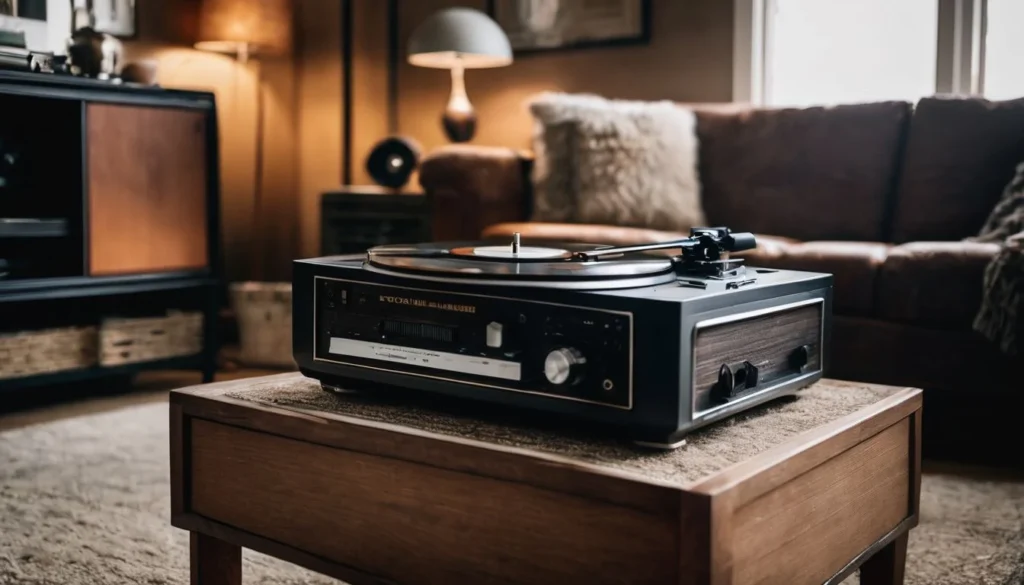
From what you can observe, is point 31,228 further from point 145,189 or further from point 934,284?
point 934,284

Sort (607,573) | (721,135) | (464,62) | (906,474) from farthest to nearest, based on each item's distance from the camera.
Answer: (464,62), (721,135), (906,474), (607,573)

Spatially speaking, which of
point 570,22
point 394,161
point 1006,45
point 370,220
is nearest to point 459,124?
point 394,161

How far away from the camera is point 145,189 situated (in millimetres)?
3123

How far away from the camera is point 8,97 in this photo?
9.07 feet

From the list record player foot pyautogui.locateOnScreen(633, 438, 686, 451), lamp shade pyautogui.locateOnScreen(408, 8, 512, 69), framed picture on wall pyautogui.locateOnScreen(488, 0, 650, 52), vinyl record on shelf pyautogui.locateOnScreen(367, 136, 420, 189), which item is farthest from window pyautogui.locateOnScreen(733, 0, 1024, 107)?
record player foot pyautogui.locateOnScreen(633, 438, 686, 451)

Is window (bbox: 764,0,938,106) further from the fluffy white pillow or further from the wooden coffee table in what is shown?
the wooden coffee table

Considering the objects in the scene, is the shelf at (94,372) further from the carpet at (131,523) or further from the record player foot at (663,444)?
the record player foot at (663,444)

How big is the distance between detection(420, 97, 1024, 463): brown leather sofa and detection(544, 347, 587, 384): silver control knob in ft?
5.41

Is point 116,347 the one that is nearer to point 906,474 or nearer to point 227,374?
point 227,374

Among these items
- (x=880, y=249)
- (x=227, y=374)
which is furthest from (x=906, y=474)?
(x=227, y=374)

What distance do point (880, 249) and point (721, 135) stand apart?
0.92m

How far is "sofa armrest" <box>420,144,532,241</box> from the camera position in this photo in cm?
321

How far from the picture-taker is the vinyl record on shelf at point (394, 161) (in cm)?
395

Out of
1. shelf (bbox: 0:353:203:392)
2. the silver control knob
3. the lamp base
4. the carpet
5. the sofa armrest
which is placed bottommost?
the carpet
